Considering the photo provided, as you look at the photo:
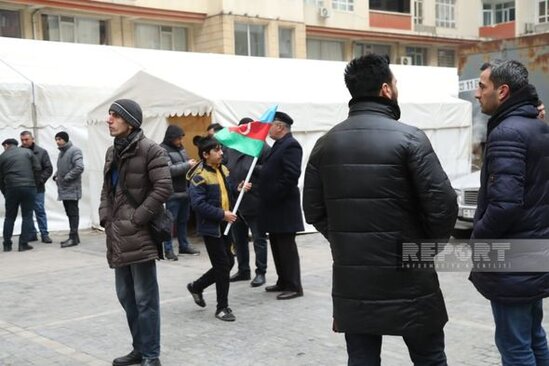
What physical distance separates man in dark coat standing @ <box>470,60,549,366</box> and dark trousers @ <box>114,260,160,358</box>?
2.26 metres

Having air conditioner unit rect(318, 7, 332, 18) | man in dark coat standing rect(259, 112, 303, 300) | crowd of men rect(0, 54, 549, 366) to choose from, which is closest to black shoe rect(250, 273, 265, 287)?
man in dark coat standing rect(259, 112, 303, 300)

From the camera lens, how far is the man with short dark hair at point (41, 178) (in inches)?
437

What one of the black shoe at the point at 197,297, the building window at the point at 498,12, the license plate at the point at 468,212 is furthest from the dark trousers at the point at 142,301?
the building window at the point at 498,12

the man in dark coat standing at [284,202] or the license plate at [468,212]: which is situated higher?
the man in dark coat standing at [284,202]

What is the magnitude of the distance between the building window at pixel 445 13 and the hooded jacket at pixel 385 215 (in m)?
34.3

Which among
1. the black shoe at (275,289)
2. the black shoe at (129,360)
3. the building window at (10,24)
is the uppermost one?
the building window at (10,24)

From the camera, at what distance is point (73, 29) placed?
23031 millimetres

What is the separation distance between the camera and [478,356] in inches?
189

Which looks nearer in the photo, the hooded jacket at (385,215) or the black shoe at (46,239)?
the hooded jacket at (385,215)

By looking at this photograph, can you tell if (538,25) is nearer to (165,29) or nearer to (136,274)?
(165,29)

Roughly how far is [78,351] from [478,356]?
303 centimetres

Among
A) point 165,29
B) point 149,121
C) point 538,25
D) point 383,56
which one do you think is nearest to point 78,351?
point 383,56

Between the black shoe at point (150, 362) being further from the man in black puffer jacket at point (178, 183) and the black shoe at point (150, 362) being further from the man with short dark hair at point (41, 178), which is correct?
the man with short dark hair at point (41, 178)

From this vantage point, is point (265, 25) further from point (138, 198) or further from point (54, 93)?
point (138, 198)
